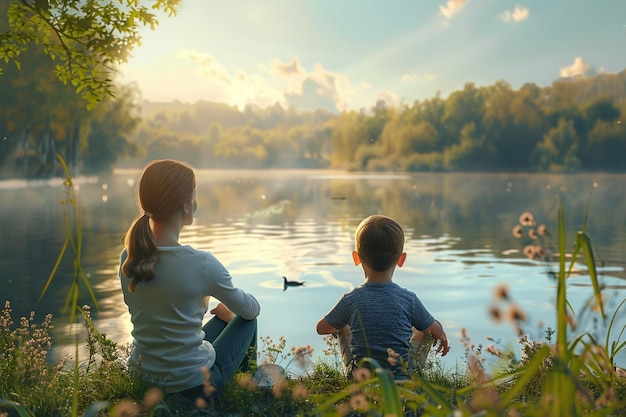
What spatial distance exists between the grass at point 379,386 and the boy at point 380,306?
0.20m

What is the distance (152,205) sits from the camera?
10.0 ft

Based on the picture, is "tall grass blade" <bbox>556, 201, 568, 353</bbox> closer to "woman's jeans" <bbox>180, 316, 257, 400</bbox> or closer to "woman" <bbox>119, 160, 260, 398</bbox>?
"woman" <bbox>119, 160, 260, 398</bbox>

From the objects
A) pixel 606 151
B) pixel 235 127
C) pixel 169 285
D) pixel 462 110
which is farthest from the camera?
pixel 235 127

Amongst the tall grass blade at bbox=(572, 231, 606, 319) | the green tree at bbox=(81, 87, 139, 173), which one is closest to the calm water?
the tall grass blade at bbox=(572, 231, 606, 319)

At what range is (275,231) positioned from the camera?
17.9 m

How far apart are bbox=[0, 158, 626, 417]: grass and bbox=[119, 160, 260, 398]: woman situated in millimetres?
151

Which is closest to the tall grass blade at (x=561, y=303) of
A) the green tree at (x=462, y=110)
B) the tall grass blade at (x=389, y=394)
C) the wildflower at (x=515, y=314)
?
the wildflower at (x=515, y=314)

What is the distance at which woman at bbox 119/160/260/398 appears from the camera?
9.85 feet

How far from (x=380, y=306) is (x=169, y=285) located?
42.9 inches

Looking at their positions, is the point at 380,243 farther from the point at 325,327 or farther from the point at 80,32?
the point at 80,32

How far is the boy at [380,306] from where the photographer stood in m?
3.42

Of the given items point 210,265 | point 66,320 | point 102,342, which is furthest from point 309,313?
point 210,265

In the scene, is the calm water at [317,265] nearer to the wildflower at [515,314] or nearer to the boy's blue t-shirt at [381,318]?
the wildflower at [515,314]

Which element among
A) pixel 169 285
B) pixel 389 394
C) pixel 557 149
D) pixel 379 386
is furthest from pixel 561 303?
pixel 557 149
